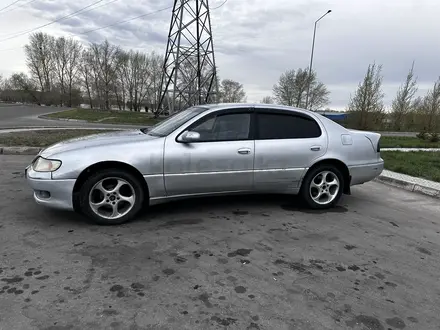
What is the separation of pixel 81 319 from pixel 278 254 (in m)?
1.88

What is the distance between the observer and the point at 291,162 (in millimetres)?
4402

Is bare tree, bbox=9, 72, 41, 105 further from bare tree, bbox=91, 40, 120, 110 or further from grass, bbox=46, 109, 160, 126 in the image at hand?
grass, bbox=46, 109, 160, 126

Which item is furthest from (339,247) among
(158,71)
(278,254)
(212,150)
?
(158,71)

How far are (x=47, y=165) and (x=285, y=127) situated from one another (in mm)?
3120

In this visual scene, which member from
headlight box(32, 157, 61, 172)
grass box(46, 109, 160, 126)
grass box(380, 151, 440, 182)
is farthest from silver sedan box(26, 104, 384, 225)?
grass box(46, 109, 160, 126)

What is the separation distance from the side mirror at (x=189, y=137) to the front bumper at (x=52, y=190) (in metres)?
1.36

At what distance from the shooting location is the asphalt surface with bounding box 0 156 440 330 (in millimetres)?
2219

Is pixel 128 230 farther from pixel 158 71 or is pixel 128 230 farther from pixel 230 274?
pixel 158 71

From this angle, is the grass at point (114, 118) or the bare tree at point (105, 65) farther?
the bare tree at point (105, 65)

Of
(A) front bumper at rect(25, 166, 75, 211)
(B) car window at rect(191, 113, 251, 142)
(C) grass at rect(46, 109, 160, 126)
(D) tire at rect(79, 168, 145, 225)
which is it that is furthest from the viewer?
(C) grass at rect(46, 109, 160, 126)

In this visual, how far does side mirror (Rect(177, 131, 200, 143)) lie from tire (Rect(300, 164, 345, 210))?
1765mm

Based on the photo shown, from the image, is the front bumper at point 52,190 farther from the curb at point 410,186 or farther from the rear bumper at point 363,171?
the curb at point 410,186

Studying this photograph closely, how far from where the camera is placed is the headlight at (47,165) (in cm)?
361

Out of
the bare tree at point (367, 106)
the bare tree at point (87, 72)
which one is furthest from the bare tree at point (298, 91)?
the bare tree at point (87, 72)
